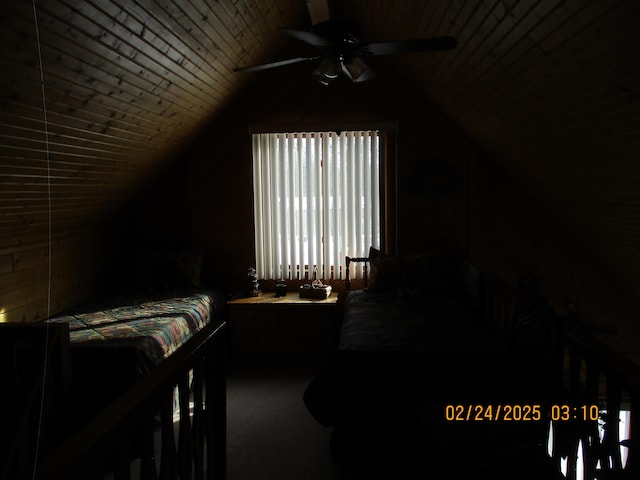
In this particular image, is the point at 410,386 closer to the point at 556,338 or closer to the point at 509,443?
the point at 509,443

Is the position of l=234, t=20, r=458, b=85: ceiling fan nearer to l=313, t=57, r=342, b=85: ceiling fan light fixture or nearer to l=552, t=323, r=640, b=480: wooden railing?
l=313, t=57, r=342, b=85: ceiling fan light fixture

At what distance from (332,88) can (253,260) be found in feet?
5.89

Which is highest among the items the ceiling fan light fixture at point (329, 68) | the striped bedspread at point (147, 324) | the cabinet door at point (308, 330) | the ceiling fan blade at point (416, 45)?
the ceiling fan light fixture at point (329, 68)

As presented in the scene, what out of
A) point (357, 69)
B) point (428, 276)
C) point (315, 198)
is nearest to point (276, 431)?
point (428, 276)

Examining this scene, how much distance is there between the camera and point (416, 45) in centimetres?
208

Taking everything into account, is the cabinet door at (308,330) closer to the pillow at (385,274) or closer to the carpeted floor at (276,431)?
the carpeted floor at (276,431)

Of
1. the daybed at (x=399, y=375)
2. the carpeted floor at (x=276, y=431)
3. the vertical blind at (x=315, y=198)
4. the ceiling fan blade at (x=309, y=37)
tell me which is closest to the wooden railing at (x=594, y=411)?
the daybed at (x=399, y=375)

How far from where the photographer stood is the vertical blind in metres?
4.19

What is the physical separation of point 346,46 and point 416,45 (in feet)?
1.50

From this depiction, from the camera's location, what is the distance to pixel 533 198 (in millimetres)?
3980

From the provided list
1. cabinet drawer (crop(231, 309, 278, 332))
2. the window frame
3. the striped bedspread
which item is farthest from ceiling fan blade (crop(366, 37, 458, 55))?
cabinet drawer (crop(231, 309, 278, 332))

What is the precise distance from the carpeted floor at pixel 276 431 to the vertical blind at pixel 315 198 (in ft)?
3.52

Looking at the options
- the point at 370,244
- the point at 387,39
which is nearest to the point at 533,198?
the point at 370,244

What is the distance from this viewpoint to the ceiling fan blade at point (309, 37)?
212 cm
